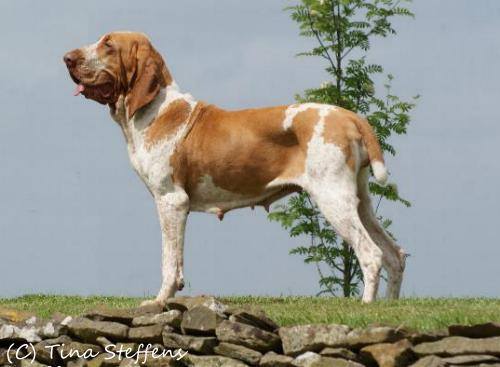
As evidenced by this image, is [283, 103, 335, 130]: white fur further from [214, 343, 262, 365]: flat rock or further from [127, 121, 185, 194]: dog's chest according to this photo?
[214, 343, 262, 365]: flat rock

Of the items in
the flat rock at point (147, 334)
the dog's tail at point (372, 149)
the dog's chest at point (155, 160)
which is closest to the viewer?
the flat rock at point (147, 334)

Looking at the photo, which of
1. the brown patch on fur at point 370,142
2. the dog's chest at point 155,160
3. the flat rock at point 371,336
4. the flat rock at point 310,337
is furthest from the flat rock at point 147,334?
the brown patch on fur at point 370,142

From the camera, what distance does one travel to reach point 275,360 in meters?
7.42

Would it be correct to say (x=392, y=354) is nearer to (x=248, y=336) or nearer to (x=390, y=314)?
(x=390, y=314)

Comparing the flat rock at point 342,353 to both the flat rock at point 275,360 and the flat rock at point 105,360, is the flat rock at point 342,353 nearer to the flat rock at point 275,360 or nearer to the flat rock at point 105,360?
the flat rock at point 275,360

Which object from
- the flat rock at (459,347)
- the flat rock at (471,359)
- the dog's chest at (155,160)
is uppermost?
the dog's chest at (155,160)

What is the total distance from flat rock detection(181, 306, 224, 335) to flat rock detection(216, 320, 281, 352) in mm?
105

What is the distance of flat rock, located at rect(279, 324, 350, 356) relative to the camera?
726cm

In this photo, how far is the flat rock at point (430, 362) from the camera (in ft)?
22.5

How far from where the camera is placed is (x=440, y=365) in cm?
685

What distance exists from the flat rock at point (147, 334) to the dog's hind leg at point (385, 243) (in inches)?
94.3

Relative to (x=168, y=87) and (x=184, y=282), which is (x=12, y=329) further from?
(x=168, y=87)

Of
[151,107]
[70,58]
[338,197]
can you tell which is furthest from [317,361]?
[70,58]

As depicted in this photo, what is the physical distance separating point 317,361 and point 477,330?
1258 millimetres
